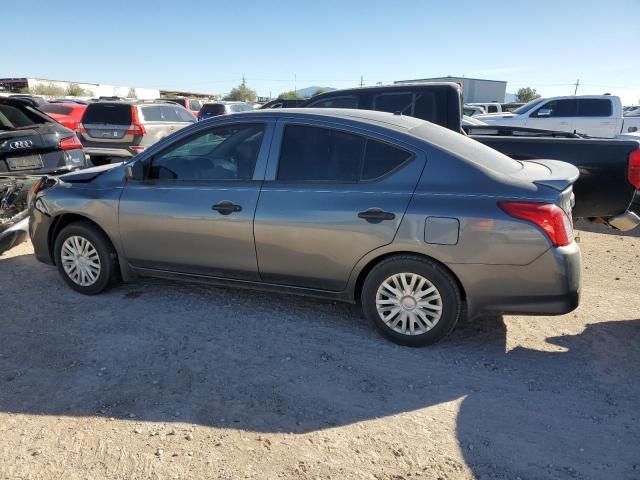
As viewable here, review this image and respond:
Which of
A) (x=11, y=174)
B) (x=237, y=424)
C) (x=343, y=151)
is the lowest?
(x=237, y=424)

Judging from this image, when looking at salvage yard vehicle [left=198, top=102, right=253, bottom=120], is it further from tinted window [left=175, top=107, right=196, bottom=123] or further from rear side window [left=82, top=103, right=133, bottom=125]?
rear side window [left=82, top=103, right=133, bottom=125]

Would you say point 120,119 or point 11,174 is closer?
point 11,174

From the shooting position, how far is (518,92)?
62969mm

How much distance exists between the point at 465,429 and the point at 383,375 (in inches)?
26.5

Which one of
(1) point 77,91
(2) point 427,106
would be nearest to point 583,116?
(2) point 427,106

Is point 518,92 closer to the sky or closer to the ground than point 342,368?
closer to the sky

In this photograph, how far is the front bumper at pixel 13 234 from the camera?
17.4ft

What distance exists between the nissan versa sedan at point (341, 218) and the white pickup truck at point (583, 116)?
982cm

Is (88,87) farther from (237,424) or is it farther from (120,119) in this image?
(237,424)

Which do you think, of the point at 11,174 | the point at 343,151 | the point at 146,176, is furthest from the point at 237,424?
the point at 11,174

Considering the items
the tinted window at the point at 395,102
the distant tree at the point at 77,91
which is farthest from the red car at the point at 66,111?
the distant tree at the point at 77,91

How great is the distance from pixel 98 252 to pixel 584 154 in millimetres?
4656

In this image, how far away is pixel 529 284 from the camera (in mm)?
3320

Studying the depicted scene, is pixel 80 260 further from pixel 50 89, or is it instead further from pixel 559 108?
pixel 50 89
